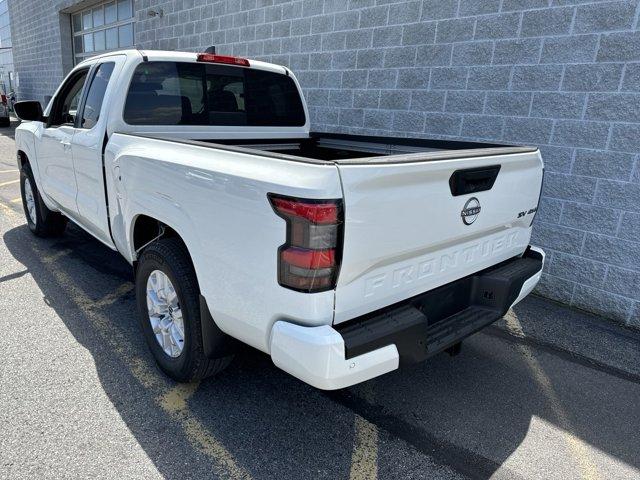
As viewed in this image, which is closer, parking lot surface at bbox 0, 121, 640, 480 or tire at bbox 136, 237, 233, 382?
parking lot surface at bbox 0, 121, 640, 480

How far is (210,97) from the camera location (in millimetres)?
3904

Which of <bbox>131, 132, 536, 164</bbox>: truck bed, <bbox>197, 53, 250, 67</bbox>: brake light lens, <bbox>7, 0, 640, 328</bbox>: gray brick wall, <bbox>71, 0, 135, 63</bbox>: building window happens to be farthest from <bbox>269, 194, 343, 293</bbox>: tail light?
<bbox>71, 0, 135, 63</bbox>: building window

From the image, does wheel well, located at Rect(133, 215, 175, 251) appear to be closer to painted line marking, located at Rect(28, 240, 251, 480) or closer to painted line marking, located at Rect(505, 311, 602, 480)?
painted line marking, located at Rect(28, 240, 251, 480)

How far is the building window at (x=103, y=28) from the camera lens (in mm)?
12703

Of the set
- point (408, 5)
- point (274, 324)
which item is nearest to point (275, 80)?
point (408, 5)

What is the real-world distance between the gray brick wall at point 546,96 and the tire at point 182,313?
3.42m

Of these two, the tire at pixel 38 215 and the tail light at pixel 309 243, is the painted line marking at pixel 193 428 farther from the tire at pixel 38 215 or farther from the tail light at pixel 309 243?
the tire at pixel 38 215

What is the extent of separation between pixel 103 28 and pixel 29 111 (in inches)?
447

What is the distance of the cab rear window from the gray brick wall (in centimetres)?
175

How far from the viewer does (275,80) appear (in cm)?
434

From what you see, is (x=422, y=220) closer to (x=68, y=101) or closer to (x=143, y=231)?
(x=143, y=231)

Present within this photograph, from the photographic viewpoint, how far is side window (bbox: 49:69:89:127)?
14.4ft

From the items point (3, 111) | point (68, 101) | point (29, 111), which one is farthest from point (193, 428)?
point (3, 111)

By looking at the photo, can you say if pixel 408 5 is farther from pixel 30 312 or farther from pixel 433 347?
pixel 30 312
